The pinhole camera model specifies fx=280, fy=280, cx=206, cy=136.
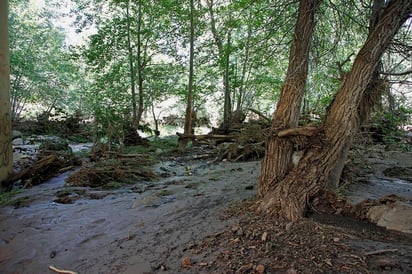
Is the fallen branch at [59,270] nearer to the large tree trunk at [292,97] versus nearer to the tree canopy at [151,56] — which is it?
the large tree trunk at [292,97]

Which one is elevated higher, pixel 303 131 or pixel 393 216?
pixel 303 131

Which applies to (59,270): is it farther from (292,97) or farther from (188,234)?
(292,97)

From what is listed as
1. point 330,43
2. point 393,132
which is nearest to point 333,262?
point 330,43

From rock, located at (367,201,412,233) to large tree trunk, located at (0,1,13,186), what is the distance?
620 centimetres

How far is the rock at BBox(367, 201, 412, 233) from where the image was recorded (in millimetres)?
2604

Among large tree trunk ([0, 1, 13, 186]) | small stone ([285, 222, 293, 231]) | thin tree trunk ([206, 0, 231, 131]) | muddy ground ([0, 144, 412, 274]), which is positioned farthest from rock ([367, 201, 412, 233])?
thin tree trunk ([206, 0, 231, 131])

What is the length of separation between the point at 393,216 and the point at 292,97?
5.11ft

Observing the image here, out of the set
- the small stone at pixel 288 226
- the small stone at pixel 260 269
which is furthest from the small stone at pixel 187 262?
the small stone at pixel 288 226

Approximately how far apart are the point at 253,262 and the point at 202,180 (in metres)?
3.29

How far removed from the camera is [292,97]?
10.6ft

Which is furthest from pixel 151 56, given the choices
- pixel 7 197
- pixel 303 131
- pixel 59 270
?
pixel 59 270

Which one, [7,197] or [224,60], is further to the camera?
[224,60]

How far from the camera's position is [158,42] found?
1236cm

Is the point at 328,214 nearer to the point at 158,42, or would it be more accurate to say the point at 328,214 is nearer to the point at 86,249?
the point at 86,249
